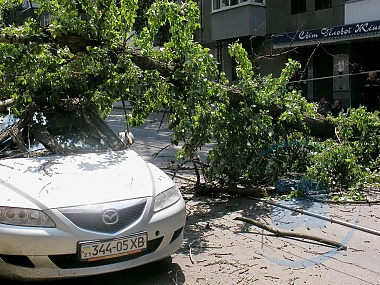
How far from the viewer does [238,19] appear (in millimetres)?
26078

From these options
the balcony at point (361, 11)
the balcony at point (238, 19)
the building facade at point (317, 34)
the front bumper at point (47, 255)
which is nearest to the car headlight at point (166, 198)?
the front bumper at point (47, 255)

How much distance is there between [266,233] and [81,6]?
3.87 m

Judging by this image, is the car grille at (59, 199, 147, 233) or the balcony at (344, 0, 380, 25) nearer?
→ the car grille at (59, 199, 147, 233)

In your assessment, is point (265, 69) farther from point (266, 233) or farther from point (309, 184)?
point (266, 233)

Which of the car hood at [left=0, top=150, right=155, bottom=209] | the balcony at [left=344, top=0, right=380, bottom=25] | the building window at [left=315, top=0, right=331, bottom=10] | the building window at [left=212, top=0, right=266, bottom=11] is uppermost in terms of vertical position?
the building window at [left=212, top=0, right=266, bottom=11]

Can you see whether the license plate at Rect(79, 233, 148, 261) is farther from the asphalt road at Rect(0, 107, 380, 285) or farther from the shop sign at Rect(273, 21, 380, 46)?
the shop sign at Rect(273, 21, 380, 46)

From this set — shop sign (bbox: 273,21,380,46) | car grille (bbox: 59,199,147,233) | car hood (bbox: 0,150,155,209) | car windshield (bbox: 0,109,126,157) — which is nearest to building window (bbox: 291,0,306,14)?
shop sign (bbox: 273,21,380,46)

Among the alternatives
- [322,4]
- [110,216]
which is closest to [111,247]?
[110,216]

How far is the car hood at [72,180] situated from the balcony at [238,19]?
2064 centimetres

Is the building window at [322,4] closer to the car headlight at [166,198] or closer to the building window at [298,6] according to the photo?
the building window at [298,6]

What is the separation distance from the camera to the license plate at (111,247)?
391cm

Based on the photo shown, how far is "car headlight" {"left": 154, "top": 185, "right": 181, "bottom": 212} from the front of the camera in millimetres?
4395

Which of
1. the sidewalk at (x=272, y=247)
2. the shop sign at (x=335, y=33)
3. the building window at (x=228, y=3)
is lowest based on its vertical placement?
the sidewalk at (x=272, y=247)

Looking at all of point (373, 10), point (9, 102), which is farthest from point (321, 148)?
point (373, 10)
